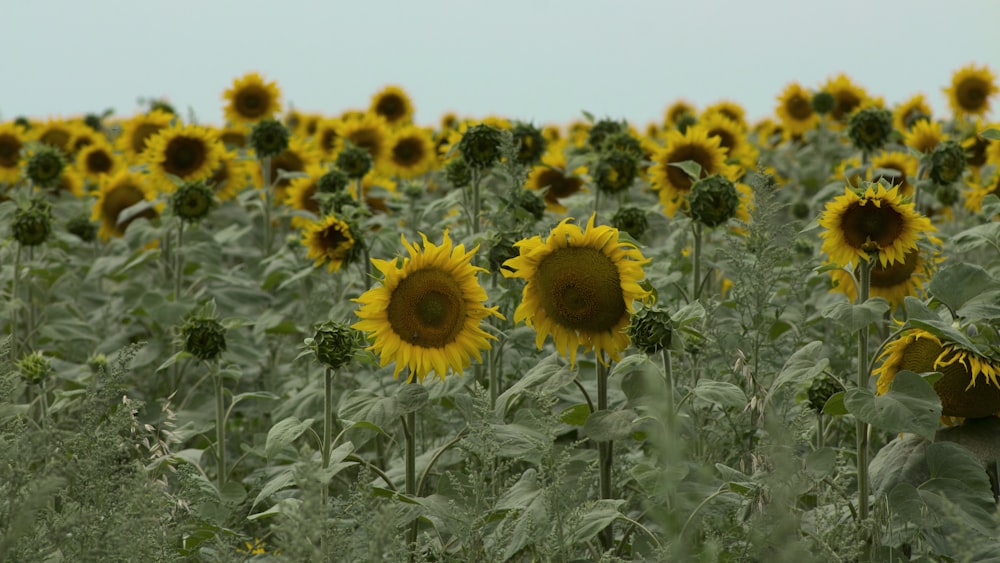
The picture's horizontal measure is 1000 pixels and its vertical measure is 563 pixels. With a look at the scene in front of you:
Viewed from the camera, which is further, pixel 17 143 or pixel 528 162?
pixel 17 143

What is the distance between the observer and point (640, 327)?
2.81 m

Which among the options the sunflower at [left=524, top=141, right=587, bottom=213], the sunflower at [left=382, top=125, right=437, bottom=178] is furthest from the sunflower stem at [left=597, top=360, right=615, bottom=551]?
the sunflower at [left=382, top=125, right=437, bottom=178]

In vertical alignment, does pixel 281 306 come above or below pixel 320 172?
below

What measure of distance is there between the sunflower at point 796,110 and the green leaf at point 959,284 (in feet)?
20.9

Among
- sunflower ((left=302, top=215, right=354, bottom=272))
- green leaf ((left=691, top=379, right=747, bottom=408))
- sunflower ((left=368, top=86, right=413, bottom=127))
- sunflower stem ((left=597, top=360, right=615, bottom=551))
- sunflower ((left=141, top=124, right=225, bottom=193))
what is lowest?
sunflower stem ((left=597, top=360, right=615, bottom=551))

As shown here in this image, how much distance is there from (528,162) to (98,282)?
3260mm

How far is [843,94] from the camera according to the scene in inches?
347

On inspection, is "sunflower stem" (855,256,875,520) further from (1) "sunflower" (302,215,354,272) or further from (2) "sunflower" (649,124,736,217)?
(2) "sunflower" (649,124,736,217)

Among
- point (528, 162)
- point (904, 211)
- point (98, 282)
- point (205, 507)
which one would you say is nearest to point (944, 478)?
point (904, 211)

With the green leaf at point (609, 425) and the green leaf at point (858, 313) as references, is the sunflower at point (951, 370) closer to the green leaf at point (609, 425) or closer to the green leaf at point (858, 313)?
the green leaf at point (858, 313)

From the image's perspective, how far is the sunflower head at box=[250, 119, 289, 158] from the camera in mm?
6469

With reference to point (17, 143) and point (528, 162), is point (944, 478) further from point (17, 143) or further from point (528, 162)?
point (17, 143)

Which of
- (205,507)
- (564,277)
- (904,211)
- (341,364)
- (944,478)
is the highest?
(904,211)

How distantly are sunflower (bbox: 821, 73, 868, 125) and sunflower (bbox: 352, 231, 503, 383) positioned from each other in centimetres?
638
